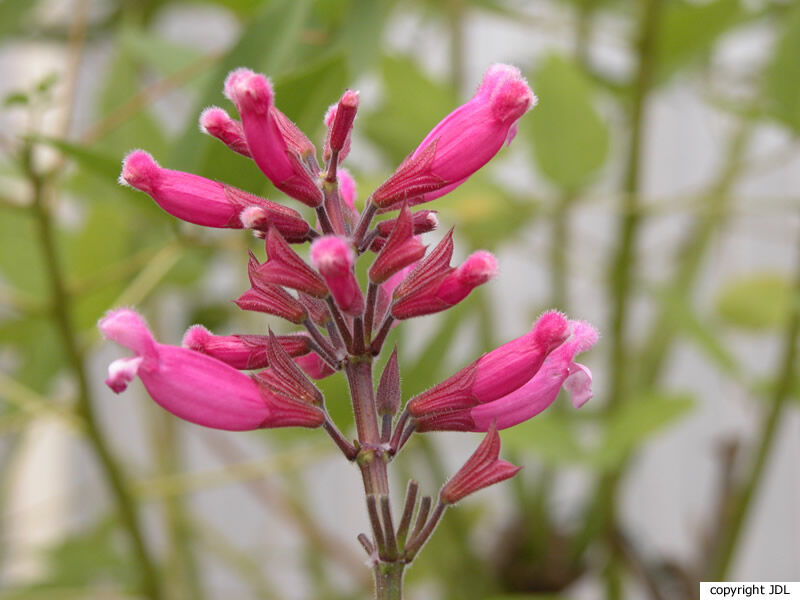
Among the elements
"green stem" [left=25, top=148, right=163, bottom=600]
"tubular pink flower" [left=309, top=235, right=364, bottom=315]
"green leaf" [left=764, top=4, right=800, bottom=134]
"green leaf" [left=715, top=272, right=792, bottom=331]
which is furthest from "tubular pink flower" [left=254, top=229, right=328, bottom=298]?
"green leaf" [left=715, top=272, right=792, bottom=331]

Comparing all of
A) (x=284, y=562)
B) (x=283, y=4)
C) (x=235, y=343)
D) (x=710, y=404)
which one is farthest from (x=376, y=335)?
(x=710, y=404)

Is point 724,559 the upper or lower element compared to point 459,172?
lower

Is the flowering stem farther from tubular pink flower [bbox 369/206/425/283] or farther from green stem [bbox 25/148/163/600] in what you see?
green stem [bbox 25/148/163/600]

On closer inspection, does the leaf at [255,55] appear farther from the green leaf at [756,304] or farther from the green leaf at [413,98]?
the green leaf at [756,304]

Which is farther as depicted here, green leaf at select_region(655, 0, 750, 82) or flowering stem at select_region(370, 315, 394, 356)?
green leaf at select_region(655, 0, 750, 82)

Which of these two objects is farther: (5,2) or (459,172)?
(5,2)

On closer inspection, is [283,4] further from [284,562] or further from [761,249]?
[761,249]

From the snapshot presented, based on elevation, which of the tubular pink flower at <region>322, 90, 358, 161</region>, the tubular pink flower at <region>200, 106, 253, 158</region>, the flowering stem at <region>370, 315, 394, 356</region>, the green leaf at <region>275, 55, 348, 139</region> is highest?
the green leaf at <region>275, 55, 348, 139</region>
